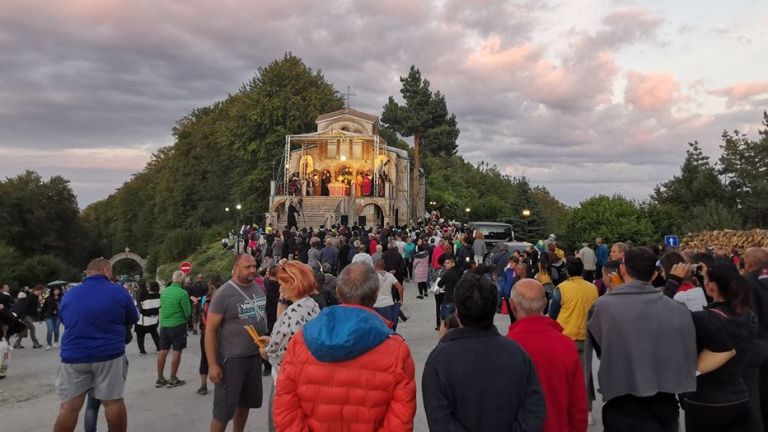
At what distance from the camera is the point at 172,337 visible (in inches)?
330

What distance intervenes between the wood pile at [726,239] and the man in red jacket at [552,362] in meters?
21.1

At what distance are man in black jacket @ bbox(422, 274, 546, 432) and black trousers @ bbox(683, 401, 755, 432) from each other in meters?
1.72

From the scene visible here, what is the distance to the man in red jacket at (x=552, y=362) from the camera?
10.7 feet

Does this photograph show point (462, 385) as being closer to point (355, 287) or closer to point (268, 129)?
point (355, 287)

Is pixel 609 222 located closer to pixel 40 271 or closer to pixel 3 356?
pixel 3 356

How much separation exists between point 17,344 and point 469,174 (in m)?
66.7

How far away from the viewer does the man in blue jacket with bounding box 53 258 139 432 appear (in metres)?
5.12

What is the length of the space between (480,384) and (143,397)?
6.34 meters

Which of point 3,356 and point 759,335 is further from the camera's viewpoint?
point 3,356

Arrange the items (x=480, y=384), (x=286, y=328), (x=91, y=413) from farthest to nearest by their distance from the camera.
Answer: (x=91, y=413) → (x=286, y=328) → (x=480, y=384)

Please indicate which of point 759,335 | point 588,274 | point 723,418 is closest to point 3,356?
point 723,418

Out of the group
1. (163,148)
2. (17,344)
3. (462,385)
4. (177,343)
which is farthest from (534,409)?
(163,148)

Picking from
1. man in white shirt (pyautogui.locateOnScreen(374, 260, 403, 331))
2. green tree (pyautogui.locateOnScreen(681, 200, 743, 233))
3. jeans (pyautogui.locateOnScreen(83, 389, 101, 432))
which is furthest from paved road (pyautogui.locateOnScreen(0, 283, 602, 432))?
green tree (pyautogui.locateOnScreen(681, 200, 743, 233))

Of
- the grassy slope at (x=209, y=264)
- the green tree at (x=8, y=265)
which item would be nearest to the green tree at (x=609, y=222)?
the grassy slope at (x=209, y=264)
